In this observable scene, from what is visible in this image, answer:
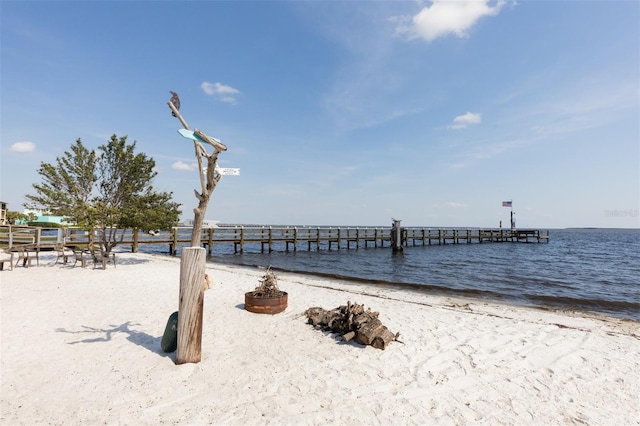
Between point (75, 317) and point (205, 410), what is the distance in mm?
4529

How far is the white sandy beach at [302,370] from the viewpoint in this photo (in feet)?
10.6

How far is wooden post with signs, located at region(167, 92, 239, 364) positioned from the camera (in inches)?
163

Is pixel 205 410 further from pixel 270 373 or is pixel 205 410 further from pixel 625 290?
pixel 625 290

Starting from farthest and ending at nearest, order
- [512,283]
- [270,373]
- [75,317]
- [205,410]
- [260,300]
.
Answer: [512,283] → [260,300] → [75,317] → [270,373] → [205,410]

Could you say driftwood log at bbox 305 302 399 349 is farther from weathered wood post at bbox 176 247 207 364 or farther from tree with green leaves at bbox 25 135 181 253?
tree with green leaves at bbox 25 135 181 253

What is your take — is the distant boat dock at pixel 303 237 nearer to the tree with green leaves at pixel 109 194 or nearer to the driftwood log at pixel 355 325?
the tree with green leaves at pixel 109 194

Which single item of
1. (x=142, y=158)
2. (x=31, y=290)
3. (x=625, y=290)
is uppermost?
(x=142, y=158)

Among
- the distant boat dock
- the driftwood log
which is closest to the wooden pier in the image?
the distant boat dock

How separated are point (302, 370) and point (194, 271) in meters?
1.90

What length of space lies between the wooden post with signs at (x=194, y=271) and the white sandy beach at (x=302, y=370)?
0.28 meters

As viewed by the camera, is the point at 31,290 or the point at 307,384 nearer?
the point at 307,384

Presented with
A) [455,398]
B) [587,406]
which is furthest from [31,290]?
[587,406]

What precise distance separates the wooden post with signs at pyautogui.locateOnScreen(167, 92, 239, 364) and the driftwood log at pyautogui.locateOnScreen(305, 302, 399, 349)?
230cm

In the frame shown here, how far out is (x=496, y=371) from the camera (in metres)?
4.25
